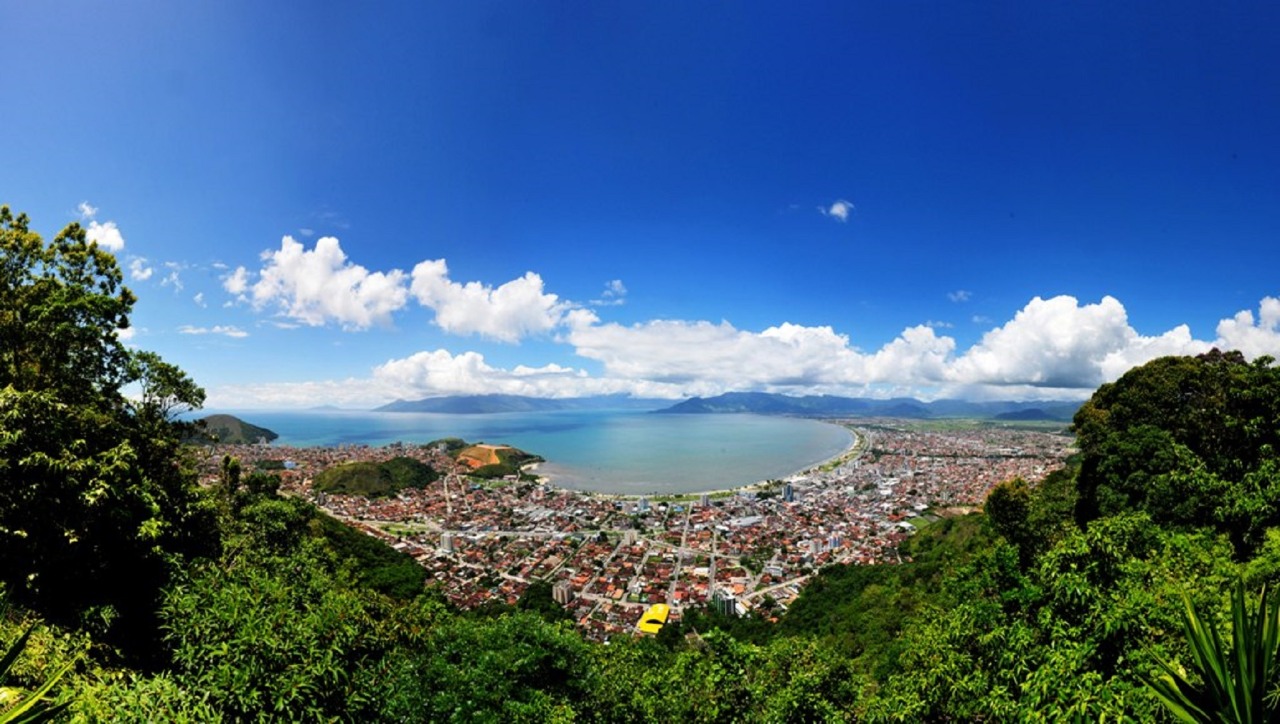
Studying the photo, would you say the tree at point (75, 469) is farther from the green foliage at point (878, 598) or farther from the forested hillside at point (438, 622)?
the green foliage at point (878, 598)

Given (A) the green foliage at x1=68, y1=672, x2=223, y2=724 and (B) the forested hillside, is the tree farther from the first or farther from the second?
(A) the green foliage at x1=68, y1=672, x2=223, y2=724

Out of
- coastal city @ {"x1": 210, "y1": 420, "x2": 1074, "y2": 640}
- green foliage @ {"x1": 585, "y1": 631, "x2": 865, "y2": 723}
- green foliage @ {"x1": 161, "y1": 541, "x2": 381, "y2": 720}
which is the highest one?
green foliage @ {"x1": 161, "y1": 541, "x2": 381, "y2": 720}

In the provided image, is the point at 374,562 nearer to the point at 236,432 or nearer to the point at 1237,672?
the point at 1237,672

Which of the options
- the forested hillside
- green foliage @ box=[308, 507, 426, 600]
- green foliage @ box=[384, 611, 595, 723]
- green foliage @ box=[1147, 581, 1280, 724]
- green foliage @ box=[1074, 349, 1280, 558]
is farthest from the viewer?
green foliage @ box=[308, 507, 426, 600]

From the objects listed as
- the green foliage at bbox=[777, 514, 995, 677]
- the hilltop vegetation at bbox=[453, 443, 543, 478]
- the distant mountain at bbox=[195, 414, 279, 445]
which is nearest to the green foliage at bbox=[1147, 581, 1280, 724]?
the green foliage at bbox=[777, 514, 995, 677]

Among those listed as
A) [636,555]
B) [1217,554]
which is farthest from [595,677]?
[636,555]

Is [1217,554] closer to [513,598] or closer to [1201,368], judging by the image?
[1201,368]
